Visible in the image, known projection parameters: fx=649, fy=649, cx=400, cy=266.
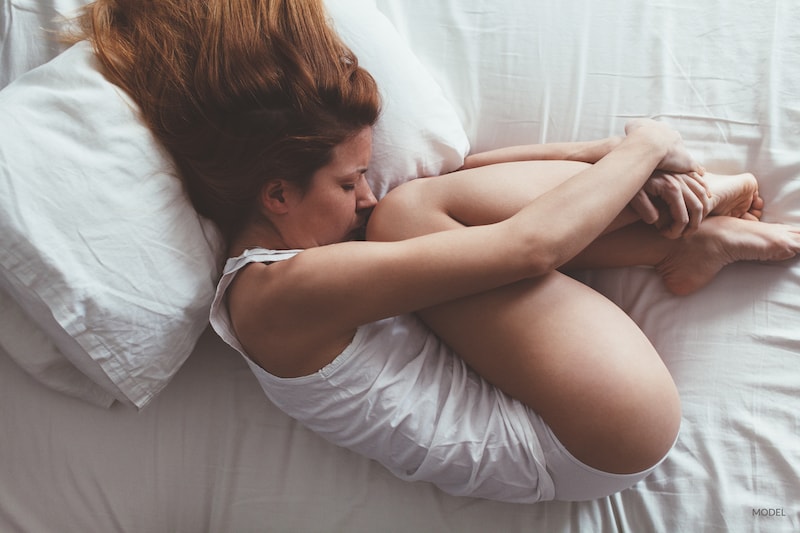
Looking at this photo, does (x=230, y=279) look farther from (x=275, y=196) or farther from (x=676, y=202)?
(x=676, y=202)

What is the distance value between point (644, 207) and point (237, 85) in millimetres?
569

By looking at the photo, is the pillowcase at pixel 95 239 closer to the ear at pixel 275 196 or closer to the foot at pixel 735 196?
the ear at pixel 275 196

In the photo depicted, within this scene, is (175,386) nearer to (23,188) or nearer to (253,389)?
(253,389)

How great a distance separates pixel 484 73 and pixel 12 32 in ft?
2.35

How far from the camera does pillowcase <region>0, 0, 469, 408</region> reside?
796 mm

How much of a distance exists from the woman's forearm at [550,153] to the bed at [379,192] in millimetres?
38

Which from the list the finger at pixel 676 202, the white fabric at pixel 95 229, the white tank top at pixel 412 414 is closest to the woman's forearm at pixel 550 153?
the finger at pixel 676 202

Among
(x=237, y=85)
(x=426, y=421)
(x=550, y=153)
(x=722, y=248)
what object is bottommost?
(x=426, y=421)

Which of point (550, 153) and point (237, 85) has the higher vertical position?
point (237, 85)

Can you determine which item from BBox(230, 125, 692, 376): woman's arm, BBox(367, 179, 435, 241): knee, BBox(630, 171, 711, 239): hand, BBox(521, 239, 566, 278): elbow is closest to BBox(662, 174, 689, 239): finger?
BBox(630, 171, 711, 239): hand

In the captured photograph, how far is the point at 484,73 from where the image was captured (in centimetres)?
106

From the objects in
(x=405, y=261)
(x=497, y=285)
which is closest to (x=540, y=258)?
(x=497, y=285)

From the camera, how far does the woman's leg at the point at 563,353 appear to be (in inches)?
32.0

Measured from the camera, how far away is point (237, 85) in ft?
2.58
